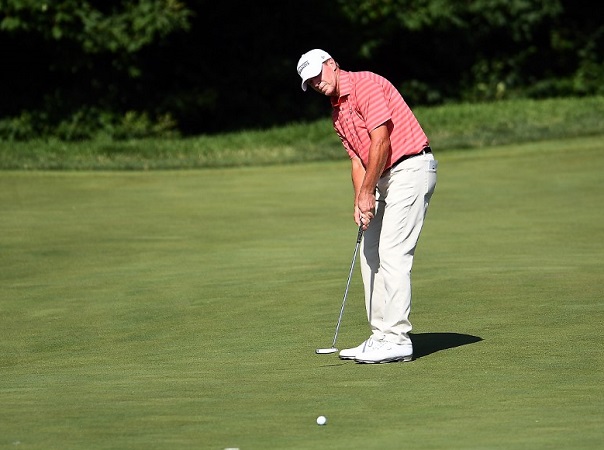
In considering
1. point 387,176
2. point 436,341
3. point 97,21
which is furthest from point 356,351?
point 97,21

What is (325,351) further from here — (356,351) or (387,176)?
(387,176)

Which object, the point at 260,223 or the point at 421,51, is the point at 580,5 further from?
the point at 260,223

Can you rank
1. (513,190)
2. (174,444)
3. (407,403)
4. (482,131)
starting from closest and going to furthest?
(174,444), (407,403), (513,190), (482,131)

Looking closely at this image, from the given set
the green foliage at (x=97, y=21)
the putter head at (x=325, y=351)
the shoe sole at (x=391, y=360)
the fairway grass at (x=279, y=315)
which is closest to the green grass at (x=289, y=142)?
the green foliage at (x=97, y=21)

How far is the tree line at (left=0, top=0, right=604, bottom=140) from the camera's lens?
902 inches

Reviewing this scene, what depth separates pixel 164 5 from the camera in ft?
75.4

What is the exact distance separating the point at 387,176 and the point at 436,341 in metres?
1.04

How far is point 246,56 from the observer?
26984 mm

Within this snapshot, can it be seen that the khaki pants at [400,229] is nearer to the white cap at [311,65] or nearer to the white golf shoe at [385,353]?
the white golf shoe at [385,353]

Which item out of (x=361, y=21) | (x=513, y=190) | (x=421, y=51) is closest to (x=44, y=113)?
(x=361, y=21)

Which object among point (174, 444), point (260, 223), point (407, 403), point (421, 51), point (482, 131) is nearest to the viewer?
point (174, 444)

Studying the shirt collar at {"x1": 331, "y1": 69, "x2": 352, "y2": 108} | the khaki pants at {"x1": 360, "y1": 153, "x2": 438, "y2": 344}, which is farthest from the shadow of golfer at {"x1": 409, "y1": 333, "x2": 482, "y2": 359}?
the shirt collar at {"x1": 331, "y1": 69, "x2": 352, "y2": 108}

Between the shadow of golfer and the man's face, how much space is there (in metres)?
1.44

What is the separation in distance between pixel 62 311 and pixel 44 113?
15252 millimetres
